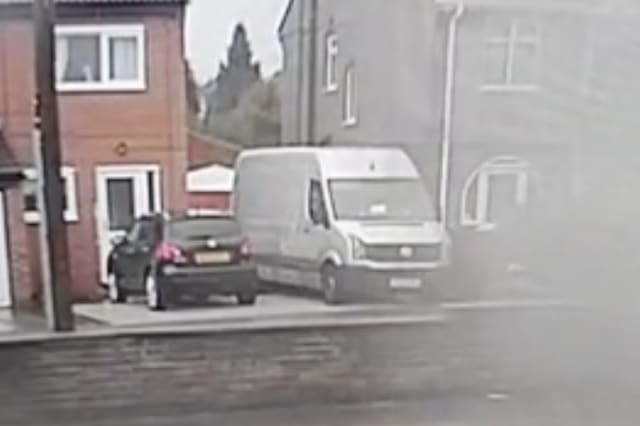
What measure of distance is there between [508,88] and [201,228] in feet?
4.12

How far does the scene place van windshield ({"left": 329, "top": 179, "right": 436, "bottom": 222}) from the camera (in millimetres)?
1254

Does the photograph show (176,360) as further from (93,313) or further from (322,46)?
(322,46)

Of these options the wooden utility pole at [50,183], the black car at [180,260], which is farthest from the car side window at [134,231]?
the wooden utility pole at [50,183]

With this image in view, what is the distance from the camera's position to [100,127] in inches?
66.0

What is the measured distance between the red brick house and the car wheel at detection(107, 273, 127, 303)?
0.10 feet

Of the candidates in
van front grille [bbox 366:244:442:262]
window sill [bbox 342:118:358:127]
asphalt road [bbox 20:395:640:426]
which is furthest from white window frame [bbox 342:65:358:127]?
asphalt road [bbox 20:395:640:426]

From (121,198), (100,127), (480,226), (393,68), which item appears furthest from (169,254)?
(480,226)

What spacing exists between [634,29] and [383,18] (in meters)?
0.44

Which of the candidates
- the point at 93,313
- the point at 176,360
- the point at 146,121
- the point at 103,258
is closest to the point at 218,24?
the point at 146,121

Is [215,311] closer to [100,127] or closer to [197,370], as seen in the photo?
[197,370]

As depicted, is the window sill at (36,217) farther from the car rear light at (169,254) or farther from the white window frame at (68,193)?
the car rear light at (169,254)

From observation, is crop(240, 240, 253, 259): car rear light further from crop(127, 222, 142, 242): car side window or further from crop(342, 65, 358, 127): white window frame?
crop(342, 65, 358, 127): white window frame

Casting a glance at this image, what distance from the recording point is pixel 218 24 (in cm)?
133

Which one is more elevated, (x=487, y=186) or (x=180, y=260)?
(x=487, y=186)
